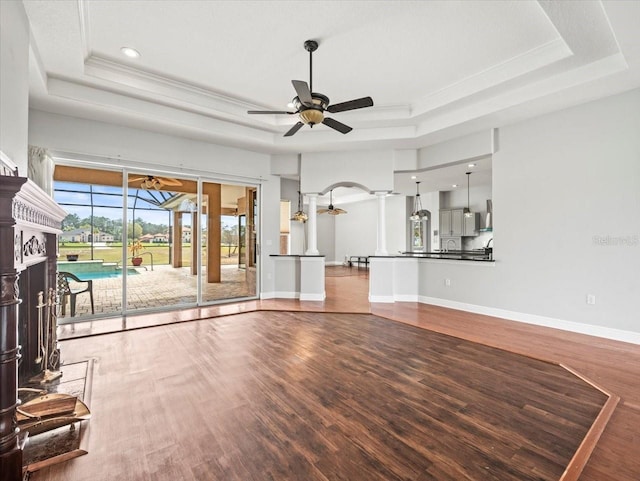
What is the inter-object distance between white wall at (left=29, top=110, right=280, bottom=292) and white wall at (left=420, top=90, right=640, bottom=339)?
14.0ft

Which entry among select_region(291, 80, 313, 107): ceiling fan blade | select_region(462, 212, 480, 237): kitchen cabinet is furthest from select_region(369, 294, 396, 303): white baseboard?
select_region(462, 212, 480, 237): kitchen cabinet

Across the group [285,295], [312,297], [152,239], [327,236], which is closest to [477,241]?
[312,297]

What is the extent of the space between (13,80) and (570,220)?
633cm

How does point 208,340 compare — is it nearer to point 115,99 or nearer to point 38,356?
point 38,356

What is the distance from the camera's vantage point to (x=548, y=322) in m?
4.55

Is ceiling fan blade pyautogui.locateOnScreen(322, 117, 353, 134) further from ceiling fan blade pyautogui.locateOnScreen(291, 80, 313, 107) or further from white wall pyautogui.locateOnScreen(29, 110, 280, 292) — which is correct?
white wall pyautogui.locateOnScreen(29, 110, 280, 292)

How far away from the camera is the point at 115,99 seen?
14.4 ft

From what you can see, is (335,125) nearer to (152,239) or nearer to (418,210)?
(152,239)

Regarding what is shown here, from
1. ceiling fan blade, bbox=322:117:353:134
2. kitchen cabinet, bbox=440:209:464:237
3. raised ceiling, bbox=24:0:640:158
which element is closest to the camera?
raised ceiling, bbox=24:0:640:158

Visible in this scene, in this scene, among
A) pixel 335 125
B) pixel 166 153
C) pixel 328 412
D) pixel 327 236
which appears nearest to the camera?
pixel 328 412

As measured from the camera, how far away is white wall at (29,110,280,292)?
4564 millimetres

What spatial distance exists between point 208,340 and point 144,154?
136 inches

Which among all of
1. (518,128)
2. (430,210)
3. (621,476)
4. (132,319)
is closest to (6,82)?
(132,319)

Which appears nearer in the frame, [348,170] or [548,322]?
[548,322]
